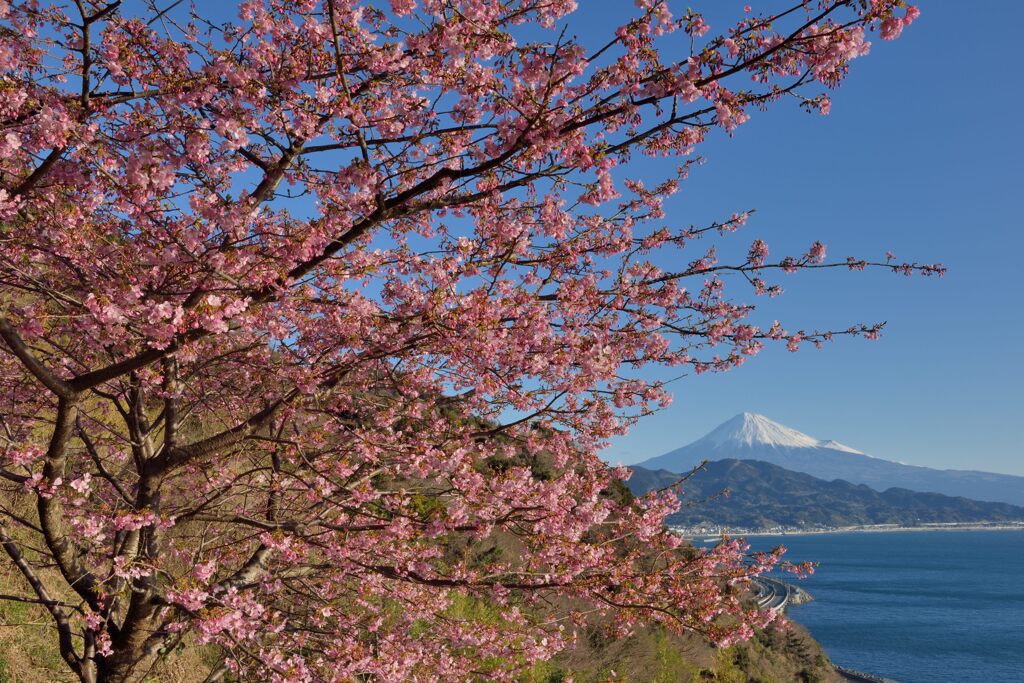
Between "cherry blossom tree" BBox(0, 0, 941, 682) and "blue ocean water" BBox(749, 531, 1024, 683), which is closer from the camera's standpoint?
"cherry blossom tree" BBox(0, 0, 941, 682)

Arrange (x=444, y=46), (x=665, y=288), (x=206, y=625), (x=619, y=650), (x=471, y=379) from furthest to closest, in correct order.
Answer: (x=619, y=650), (x=665, y=288), (x=471, y=379), (x=206, y=625), (x=444, y=46)

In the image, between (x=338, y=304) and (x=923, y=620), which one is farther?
(x=923, y=620)

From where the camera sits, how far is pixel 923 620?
89.1 m

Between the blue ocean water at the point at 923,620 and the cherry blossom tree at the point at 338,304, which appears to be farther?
the blue ocean water at the point at 923,620

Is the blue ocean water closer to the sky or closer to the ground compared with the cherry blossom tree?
closer to the ground

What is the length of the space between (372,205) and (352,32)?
1.36 meters

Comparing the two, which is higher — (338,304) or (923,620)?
(338,304)

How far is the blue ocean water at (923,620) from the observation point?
66062mm

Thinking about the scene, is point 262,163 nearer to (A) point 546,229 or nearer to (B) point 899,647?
(A) point 546,229

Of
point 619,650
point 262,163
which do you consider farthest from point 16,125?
point 619,650

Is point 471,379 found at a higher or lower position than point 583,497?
higher

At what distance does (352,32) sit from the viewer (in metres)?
4.58

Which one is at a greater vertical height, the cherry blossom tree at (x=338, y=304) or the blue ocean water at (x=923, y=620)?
the cherry blossom tree at (x=338, y=304)

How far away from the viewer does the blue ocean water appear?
66062 mm
